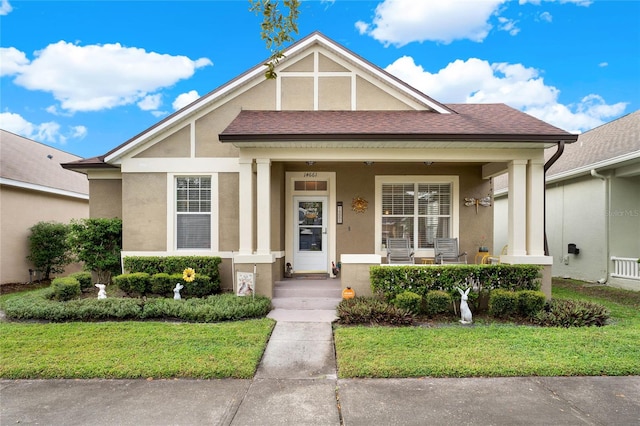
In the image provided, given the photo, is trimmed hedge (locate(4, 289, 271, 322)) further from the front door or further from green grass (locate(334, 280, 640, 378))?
the front door

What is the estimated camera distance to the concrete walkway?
3.32 meters

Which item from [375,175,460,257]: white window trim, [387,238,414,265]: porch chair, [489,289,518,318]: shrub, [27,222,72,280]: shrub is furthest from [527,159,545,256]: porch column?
[27,222,72,280]: shrub

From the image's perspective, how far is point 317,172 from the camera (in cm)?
958

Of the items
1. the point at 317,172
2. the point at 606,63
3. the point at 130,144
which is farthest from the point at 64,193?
the point at 606,63

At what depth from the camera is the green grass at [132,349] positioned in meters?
4.29

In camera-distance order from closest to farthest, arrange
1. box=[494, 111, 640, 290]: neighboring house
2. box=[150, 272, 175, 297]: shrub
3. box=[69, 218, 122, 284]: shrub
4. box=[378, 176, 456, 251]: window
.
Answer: box=[150, 272, 175, 297]: shrub → box=[69, 218, 122, 284]: shrub → box=[378, 176, 456, 251]: window → box=[494, 111, 640, 290]: neighboring house

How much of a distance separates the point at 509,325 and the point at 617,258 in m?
6.68

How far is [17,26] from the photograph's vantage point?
37.9 ft

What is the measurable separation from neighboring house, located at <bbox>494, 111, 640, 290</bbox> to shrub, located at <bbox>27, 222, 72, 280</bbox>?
16685 millimetres

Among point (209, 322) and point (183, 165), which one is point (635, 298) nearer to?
point (209, 322)

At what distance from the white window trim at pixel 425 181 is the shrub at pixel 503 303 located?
2.95 m

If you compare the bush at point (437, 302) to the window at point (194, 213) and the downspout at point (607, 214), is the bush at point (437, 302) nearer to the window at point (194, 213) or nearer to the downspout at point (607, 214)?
the window at point (194, 213)

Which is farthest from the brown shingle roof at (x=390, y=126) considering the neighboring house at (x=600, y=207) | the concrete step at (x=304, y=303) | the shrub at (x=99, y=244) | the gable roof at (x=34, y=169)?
the gable roof at (x=34, y=169)

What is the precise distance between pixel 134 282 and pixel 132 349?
10.7 feet
